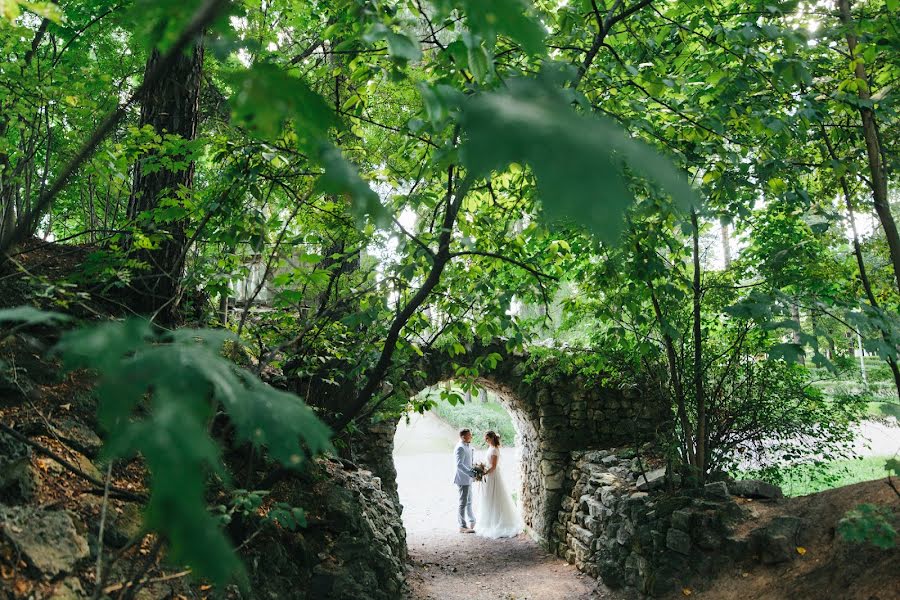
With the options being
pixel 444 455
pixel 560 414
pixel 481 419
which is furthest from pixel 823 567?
pixel 481 419

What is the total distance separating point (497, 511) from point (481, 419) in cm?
1046

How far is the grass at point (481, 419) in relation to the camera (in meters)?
18.7

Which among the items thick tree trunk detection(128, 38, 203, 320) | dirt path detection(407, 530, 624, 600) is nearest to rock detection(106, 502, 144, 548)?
thick tree trunk detection(128, 38, 203, 320)

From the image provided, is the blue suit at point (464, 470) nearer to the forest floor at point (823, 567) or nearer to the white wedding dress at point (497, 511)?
the white wedding dress at point (497, 511)

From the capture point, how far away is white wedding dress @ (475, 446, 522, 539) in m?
8.90

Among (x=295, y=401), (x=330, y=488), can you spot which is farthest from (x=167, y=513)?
(x=330, y=488)

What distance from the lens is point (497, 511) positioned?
8969mm

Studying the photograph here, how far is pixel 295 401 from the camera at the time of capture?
73cm

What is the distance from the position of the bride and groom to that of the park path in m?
0.24

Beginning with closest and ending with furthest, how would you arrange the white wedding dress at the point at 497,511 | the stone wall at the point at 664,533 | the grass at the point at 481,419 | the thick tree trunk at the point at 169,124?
the thick tree trunk at the point at 169,124, the stone wall at the point at 664,533, the white wedding dress at the point at 497,511, the grass at the point at 481,419

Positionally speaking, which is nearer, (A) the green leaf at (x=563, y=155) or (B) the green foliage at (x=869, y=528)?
(A) the green leaf at (x=563, y=155)

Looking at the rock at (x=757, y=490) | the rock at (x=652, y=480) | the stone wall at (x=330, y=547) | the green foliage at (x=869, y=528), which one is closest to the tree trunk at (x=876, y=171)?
the green foliage at (x=869, y=528)

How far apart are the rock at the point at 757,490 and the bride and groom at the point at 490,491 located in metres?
4.66

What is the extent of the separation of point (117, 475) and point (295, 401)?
107 inches
